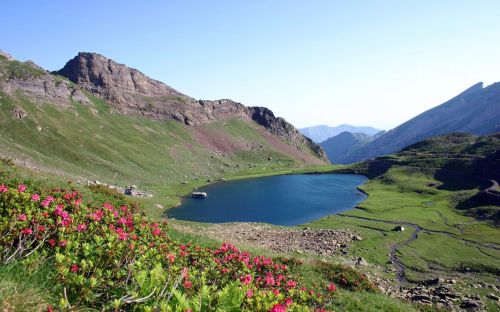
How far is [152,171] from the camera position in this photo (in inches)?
6053

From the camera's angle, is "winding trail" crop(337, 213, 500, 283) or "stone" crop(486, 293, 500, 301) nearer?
"stone" crop(486, 293, 500, 301)

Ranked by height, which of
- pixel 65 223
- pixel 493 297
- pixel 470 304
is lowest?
pixel 493 297

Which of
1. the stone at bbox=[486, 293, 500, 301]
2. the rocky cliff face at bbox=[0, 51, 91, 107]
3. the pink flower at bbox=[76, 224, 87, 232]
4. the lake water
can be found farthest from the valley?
the lake water

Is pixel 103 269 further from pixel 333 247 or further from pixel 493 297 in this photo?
pixel 333 247

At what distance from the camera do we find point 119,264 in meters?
9.79

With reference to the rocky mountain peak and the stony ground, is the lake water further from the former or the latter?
the rocky mountain peak

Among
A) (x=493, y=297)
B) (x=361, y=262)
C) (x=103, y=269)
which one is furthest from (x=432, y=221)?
(x=103, y=269)

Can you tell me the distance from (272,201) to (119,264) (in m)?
114

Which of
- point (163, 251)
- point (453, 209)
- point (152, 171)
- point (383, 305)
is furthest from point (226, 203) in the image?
point (163, 251)

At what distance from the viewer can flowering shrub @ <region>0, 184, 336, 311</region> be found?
8.13 meters

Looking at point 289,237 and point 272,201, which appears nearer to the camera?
point 289,237

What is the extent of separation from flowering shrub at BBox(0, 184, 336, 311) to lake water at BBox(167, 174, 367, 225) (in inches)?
3057

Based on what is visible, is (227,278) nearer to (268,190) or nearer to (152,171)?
(268,190)

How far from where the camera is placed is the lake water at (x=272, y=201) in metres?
97.1
